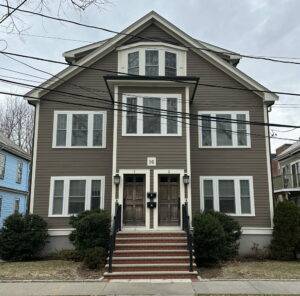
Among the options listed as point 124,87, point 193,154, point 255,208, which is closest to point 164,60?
point 124,87

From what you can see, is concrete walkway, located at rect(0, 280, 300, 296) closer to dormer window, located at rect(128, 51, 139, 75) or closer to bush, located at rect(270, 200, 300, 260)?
bush, located at rect(270, 200, 300, 260)

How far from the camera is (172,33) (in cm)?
1780

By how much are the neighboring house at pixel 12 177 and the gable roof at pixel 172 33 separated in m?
11.2

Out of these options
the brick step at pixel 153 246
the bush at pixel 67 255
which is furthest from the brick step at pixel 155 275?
the bush at pixel 67 255

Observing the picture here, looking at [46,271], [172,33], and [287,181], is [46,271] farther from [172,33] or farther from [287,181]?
[287,181]

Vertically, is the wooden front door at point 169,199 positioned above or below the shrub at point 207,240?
above

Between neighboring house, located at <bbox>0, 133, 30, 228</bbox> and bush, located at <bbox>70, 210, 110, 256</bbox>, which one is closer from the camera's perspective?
bush, located at <bbox>70, 210, 110, 256</bbox>

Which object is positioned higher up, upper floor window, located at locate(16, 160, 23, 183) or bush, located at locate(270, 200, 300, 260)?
upper floor window, located at locate(16, 160, 23, 183)

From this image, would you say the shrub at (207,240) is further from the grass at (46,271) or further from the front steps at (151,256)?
the grass at (46,271)

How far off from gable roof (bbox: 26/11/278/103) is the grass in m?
7.20

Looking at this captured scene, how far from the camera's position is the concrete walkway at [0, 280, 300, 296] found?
31.2 ft

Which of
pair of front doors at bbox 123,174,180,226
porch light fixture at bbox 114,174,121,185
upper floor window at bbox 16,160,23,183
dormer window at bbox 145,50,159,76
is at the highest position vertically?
dormer window at bbox 145,50,159,76

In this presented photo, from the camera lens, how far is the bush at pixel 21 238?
14828mm

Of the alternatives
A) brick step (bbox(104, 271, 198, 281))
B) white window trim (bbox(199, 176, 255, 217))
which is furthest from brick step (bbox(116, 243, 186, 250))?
white window trim (bbox(199, 176, 255, 217))
